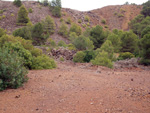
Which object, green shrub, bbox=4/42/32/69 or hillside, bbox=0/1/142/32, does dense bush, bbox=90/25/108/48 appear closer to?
hillside, bbox=0/1/142/32

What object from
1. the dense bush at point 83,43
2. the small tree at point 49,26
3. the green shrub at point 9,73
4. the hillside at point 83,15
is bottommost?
the dense bush at point 83,43

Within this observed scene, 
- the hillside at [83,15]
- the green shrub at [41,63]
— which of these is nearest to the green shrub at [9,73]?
the green shrub at [41,63]

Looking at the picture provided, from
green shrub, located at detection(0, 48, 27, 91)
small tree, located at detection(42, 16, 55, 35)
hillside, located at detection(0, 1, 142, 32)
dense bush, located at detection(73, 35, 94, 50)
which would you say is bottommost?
dense bush, located at detection(73, 35, 94, 50)

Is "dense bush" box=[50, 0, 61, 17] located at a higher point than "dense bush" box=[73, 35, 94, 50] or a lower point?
higher

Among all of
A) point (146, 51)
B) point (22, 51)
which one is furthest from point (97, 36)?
point (22, 51)

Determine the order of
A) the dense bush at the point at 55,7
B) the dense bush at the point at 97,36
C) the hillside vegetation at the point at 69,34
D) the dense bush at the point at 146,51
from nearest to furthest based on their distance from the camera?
the hillside vegetation at the point at 69,34
the dense bush at the point at 146,51
the dense bush at the point at 97,36
the dense bush at the point at 55,7

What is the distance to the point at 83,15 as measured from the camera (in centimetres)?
6769

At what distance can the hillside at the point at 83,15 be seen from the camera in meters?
48.2

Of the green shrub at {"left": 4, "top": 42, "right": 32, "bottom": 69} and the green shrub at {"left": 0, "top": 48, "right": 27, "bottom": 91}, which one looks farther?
the green shrub at {"left": 4, "top": 42, "right": 32, "bottom": 69}

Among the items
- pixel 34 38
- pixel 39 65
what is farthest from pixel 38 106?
pixel 34 38

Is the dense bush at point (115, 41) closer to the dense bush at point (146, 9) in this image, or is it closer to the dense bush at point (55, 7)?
the dense bush at point (55, 7)

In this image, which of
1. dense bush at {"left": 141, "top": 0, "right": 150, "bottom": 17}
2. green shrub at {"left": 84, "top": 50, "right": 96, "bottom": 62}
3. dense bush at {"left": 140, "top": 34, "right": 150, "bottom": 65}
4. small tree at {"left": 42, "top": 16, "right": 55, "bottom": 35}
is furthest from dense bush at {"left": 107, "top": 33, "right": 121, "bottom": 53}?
dense bush at {"left": 141, "top": 0, "right": 150, "bottom": 17}

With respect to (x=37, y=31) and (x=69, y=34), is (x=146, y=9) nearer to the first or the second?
(x=69, y=34)

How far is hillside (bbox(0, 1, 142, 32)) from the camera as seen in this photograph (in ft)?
158
